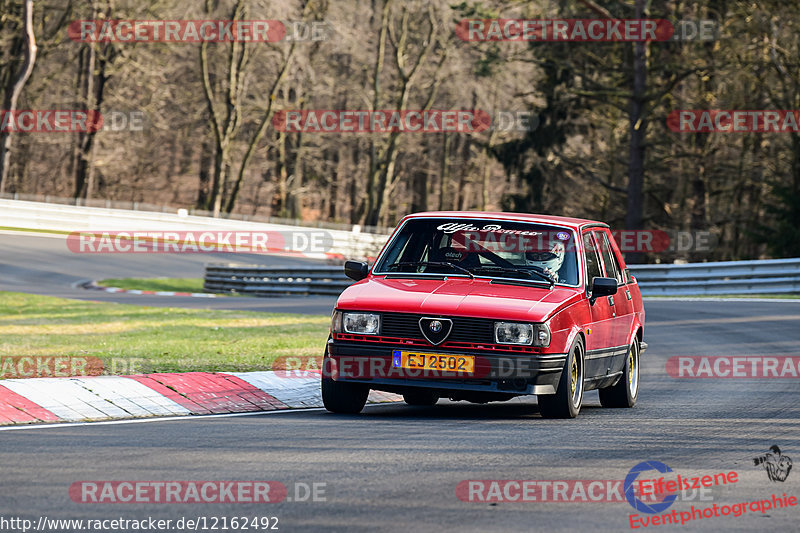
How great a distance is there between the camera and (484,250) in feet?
Result: 34.0

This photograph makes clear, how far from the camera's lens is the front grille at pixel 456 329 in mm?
9125

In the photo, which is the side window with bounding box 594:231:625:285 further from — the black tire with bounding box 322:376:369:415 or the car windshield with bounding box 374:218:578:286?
the black tire with bounding box 322:376:369:415

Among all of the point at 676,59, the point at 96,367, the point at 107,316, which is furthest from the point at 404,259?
the point at 676,59

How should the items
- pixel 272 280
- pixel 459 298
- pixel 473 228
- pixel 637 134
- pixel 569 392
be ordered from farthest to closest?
pixel 637 134 → pixel 272 280 → pixel 473 228 → pixel 569 392 → pixel 459 298

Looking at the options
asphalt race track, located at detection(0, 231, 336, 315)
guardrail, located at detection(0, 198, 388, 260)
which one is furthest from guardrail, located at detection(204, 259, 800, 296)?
guardrail, located at detection(0, 198, 388, 260)

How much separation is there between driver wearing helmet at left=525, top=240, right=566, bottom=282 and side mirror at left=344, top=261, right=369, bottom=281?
1.43 m

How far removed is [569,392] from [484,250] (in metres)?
1.57

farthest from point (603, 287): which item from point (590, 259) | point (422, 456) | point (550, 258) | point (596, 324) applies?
point (422, 456)

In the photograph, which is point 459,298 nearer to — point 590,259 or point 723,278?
point 590,259

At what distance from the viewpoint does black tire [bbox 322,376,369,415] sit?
962cm

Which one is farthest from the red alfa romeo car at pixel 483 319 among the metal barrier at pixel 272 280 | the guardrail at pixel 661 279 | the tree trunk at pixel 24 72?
the tree trunk at pixel 24 72

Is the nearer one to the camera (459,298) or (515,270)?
(459,298)

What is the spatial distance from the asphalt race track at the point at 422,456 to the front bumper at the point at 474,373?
A: 1.02 feet

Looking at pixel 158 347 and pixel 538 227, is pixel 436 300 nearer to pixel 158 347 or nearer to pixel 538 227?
pixel 538 227
